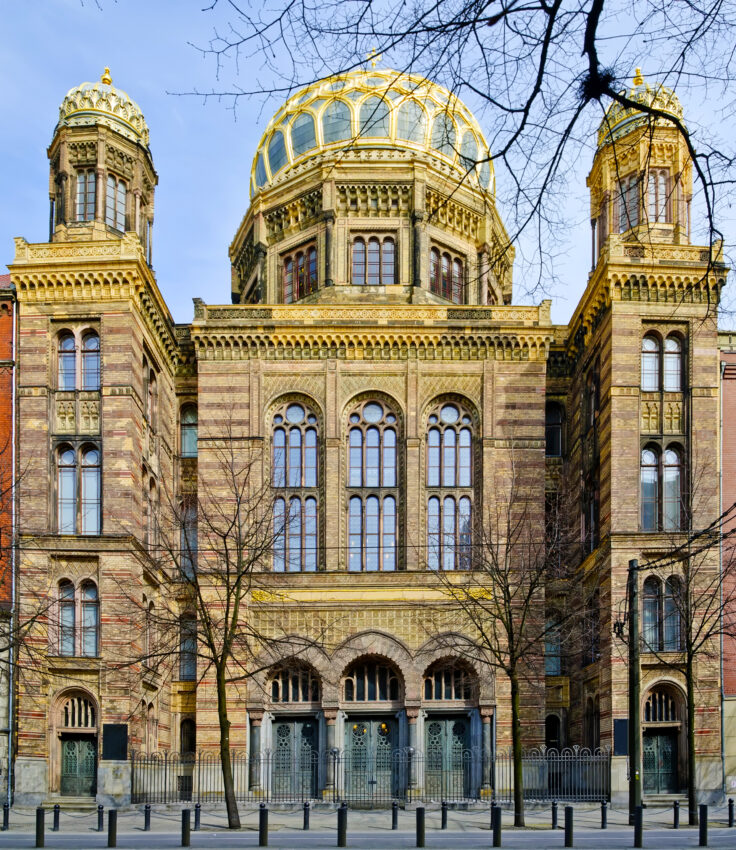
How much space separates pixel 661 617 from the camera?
37.8 metres

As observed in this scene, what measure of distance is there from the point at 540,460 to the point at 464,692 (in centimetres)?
800

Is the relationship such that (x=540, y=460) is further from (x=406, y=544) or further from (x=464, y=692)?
(x=464, y=692)

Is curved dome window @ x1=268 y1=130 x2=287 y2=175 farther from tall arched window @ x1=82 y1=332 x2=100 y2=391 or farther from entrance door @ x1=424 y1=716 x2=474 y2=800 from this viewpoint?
entrance door @ x1=424 y1=716 x2=474 y2=800

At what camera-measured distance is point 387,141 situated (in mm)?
48500

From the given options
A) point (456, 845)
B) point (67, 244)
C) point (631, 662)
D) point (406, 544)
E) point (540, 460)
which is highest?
point (67, 244)

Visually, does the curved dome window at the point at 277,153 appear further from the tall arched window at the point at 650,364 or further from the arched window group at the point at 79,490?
the tall arched window at the point at 650,364

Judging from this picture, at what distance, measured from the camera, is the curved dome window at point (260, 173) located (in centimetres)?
5141

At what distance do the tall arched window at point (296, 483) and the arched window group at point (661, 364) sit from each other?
1116 centimetres

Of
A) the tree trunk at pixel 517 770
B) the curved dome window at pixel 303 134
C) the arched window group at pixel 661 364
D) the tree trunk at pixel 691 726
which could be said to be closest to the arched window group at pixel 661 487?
the arched window group at pixel 661 364

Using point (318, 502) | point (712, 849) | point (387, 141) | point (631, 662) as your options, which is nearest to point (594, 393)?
point (318, 502)

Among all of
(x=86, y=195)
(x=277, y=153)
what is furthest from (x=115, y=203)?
(x=277, y=153)

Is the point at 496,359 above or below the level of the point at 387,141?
below

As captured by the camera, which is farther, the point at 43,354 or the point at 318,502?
the point at 318,502

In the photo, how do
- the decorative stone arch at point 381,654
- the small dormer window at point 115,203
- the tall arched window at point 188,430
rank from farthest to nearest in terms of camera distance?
the tall arched window at point 188,430 < the small dormer window at point 115,203 < the decorative stone arch at point 381,654
